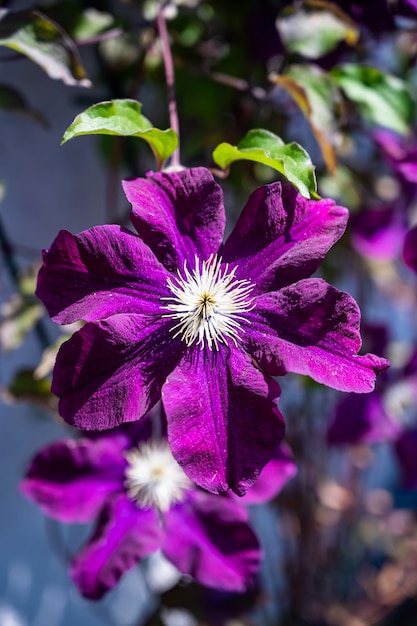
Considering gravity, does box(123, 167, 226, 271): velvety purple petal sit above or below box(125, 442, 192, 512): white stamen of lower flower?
above

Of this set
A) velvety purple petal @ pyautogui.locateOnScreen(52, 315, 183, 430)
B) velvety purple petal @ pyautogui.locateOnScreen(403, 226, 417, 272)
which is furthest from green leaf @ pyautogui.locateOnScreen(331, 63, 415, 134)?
velvety purple petal @ pyautogui.locateOnScreen(52, 315, 183, 430)

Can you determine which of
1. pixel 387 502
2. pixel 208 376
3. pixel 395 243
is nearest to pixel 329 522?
pixel 387 502

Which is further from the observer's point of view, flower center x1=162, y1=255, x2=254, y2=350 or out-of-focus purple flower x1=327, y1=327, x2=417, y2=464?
out-of-focus purple flower x1=327, y1=327, x2=417, y2=464

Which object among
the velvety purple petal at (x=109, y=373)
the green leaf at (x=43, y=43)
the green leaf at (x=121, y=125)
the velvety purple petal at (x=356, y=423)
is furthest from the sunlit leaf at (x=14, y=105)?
the velvety purple petal at (x=356, y=423)

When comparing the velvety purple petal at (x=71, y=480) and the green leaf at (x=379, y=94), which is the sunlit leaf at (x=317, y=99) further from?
the velvety purple petal at (x=71, y=480)

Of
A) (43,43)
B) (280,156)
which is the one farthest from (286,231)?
(43,43)

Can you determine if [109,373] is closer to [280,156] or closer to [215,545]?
[280,156]

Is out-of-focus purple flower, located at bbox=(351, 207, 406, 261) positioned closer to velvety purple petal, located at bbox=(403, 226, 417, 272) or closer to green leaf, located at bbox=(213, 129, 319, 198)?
velvety purple petal, located at bbox=(403, 226, 417, 272)
